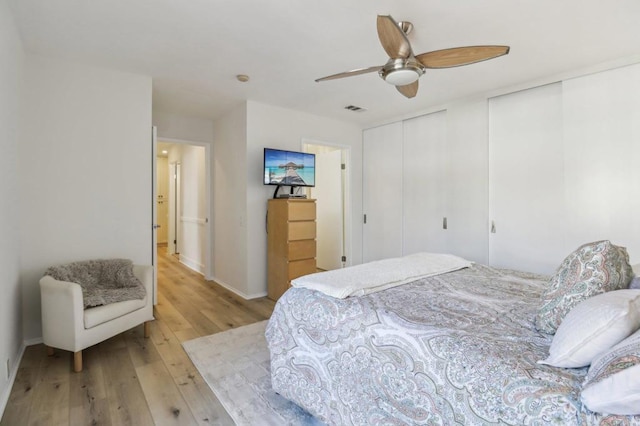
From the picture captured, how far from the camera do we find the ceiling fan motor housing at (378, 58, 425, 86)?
1899mm

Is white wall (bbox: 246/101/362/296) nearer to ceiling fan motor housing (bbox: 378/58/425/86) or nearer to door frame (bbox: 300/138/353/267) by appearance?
door frame (bbox: 300/138/353/267)

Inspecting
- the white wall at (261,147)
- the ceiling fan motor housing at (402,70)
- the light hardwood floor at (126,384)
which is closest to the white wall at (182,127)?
the white wall at (261,147)

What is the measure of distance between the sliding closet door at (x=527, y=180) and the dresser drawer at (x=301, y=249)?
2113 mm

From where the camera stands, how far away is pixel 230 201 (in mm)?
4270

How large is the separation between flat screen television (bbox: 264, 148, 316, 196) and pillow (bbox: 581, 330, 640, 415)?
3.37 m

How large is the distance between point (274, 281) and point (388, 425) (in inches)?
107

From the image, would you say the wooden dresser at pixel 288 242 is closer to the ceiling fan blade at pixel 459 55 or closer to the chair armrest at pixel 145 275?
the chair armrest at pixel 145 275

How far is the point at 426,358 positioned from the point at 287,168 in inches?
122

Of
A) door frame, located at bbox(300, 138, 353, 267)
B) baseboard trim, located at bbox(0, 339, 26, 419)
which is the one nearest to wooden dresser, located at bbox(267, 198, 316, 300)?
door frame, located at bbox(300, 138, 353, 267)

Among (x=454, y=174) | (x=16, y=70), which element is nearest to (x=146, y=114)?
(x=16, y=70)

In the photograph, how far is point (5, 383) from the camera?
1849 millimetres

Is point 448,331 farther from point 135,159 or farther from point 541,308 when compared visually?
point 135,159

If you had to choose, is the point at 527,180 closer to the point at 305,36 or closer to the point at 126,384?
the point at 305,36

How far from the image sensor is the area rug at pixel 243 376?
174cm
